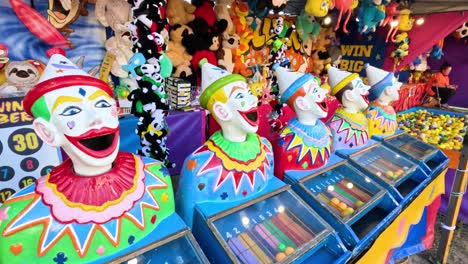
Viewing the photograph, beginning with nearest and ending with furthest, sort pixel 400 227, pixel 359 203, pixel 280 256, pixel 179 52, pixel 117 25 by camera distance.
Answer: pixel 280 256, pixel 359 203, pixel 400 227, pixel 117 25, pixel 179 52

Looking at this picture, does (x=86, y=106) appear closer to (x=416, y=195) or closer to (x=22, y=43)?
(x=22, y=43)

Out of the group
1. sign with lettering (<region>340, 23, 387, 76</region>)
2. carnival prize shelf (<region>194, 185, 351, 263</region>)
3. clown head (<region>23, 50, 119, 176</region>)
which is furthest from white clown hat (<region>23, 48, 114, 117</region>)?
sign with lettering (<region>340, 23, 387, 76</region>)

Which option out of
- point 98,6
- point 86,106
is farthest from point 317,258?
point 98,6

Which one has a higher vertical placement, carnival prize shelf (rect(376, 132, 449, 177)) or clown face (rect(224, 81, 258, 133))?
clown face (rect(224, 81, 258, 133))

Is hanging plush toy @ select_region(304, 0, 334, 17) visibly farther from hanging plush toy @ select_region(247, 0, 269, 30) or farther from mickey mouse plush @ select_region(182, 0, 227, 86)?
mickey mouse plush @ select_region(182, 0, 227, 86)

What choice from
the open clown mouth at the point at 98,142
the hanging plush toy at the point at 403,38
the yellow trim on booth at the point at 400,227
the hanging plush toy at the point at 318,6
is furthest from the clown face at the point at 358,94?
the hanging plush toy at the point at 403,38

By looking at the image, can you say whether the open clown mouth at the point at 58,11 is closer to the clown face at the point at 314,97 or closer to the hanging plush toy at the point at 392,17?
the clown face at the point at 314,97

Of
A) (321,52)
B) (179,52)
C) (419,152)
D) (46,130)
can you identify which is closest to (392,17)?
(321,52)

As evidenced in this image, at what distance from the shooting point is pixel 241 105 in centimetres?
120

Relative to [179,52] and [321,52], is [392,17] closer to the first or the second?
[321,52]

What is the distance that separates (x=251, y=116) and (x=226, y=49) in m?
1.99

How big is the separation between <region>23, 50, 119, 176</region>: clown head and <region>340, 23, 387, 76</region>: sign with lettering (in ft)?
15.1

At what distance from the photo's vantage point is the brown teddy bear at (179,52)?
265 centimetres

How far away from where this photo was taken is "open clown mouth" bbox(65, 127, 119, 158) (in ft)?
2.68
